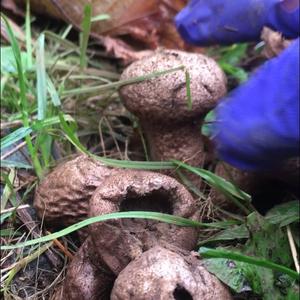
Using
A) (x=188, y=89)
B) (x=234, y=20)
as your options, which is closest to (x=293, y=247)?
(x=188, y=89)

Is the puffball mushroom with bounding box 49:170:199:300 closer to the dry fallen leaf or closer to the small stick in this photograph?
the small stick

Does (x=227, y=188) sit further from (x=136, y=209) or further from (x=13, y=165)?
(x=13, y=165)

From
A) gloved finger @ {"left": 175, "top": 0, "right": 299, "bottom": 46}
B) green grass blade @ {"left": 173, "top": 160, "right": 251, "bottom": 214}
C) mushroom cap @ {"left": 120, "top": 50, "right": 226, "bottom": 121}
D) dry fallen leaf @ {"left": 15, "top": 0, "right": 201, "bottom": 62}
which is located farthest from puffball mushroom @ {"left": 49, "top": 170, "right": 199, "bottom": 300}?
dry fallen leaf @ {"left": 15, "top": 0, "right": 201, "bottom": 62}

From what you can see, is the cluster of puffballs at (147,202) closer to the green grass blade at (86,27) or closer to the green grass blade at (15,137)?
the green grass blade at (15,137)

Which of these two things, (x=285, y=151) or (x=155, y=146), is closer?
(x=285, y=151)

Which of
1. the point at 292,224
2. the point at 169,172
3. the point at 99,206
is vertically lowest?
the point at 292,224

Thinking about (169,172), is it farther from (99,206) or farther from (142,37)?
(142,37)

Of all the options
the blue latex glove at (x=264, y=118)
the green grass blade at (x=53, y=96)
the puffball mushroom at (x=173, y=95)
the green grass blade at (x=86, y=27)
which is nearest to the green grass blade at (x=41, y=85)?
the green grass blade at (x=53, y=96)

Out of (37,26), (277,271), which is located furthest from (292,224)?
(37,26)
